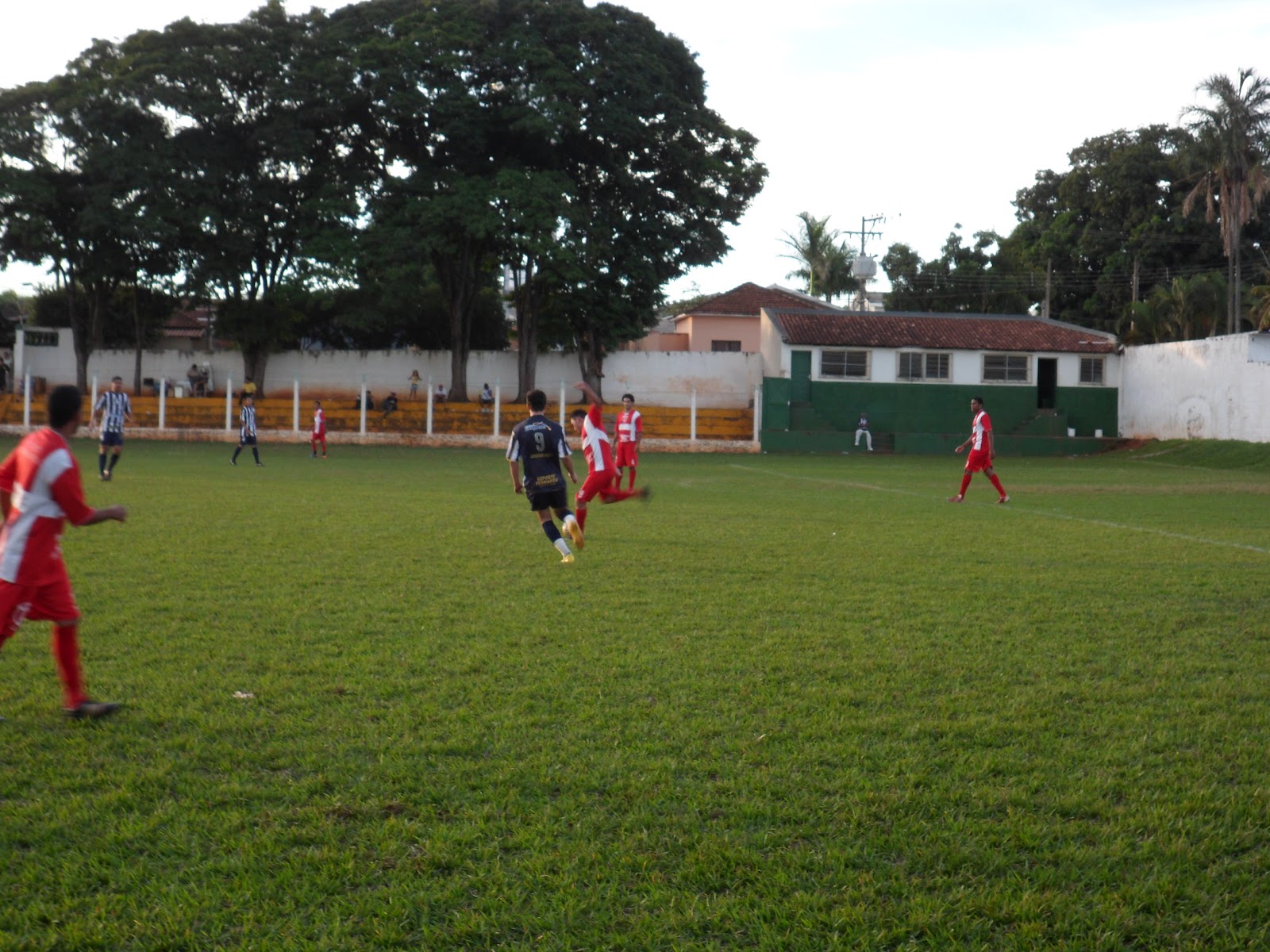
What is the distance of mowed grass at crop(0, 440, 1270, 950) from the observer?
3.38m

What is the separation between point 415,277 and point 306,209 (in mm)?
4296

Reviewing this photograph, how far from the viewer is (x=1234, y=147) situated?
4316cm

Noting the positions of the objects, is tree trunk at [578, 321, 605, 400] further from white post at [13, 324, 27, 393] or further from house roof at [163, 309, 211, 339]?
white post at [13, 324, 27, 393]

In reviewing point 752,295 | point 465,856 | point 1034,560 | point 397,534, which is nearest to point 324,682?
point 465,856

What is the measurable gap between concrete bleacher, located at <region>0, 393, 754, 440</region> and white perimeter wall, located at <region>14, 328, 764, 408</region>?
457 centimetres

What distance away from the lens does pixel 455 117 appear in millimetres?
36188

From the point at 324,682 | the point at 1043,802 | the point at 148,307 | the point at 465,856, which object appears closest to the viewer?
the point at 465,856

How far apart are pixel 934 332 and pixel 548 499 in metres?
33.5

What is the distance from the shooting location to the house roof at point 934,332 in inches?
1594

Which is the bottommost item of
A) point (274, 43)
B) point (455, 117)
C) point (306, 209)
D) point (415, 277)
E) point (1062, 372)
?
point (1062, 372)

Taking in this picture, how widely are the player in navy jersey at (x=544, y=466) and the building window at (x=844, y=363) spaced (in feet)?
101

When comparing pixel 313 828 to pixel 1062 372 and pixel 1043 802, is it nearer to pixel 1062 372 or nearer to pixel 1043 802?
pixel 1043 802

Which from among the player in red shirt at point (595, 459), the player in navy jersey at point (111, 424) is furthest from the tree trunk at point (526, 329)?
the player in red shirt at point (595, 459)

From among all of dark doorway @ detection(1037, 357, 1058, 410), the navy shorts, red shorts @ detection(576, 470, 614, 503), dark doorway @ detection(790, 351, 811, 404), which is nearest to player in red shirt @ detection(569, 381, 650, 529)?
red shorts @ detection(576, 470, 614, 503)
